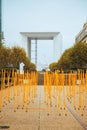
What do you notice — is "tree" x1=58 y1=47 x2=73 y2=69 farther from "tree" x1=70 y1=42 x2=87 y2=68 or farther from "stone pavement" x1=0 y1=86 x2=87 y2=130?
"stone pavement" x1=0 y1=86 x2=87 y2=130

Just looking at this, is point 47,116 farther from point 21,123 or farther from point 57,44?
point 57,44

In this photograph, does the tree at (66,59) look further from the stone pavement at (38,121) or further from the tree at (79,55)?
the stone pavement at (38,121)

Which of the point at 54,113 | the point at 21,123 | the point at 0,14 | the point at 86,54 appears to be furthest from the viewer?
the point at 0,14

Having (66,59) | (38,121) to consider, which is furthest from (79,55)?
(38,121)

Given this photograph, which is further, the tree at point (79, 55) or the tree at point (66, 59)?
the tree at point (66, 59)

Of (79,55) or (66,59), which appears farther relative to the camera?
(66,59)

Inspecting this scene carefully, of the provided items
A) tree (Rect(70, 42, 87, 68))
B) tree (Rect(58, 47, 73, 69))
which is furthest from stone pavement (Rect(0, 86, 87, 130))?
tree (Rect(58, 47, 73, 69))

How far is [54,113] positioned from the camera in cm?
1363

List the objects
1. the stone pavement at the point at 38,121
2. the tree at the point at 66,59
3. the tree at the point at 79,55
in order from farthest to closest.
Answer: the tree at the point at 66,59 < the tree at the point at 79,55 < the stone pavement at the point at 38,121

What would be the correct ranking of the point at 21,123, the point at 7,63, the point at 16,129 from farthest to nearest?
the point at 7,63, the point at 21,123, the point at 16,129

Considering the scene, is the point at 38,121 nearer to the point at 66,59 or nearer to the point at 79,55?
the point at 79,55

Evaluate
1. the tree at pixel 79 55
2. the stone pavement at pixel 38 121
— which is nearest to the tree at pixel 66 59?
the tree at pixel 79 55

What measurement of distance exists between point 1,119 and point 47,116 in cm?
184

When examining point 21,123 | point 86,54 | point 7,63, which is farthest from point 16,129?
point 86,54
